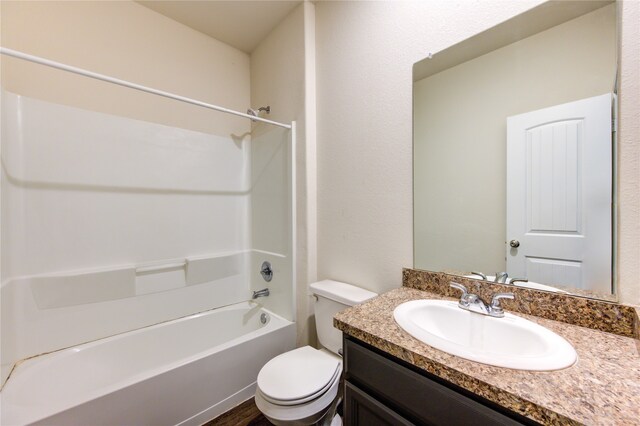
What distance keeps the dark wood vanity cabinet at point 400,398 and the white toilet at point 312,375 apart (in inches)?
11.9

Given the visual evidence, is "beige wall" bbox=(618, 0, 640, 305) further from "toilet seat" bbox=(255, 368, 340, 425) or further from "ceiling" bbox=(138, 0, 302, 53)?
"ceiling" bbox=(138, 0, 302, 53)

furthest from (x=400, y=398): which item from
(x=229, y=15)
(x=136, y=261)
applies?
(x=229, y=15)

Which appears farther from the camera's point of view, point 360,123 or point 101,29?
point 101,29

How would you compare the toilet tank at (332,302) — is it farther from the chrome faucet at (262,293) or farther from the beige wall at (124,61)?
the beige wall at (124,61)

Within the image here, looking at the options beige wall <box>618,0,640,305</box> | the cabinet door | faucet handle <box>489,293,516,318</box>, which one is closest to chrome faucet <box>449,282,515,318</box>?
faucet handle <box>489,293,516,318</box>

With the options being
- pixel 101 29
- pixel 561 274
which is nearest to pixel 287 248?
pixel 561 274

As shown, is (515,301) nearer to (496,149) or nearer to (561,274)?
(561,274)

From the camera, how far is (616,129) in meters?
0.81

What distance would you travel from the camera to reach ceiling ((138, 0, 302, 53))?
1823 mm

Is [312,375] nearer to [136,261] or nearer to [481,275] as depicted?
[481,275]

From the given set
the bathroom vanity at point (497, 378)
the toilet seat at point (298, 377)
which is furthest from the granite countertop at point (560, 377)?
the toilet seat at point (298, 377)

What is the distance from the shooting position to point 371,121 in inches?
57.6

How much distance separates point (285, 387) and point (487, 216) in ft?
3.83

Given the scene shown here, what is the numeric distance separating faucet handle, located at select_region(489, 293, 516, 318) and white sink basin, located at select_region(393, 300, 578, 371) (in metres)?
0.02
